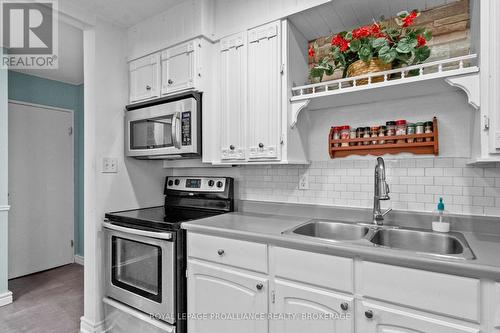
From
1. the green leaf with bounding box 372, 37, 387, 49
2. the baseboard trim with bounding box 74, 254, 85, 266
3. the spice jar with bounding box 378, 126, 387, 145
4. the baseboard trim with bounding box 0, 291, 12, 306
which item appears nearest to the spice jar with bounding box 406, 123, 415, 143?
the spice jar with bounding box 378, 126, 387, 145

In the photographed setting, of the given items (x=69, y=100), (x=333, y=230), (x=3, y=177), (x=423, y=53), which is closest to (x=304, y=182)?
(x=333, y=230)

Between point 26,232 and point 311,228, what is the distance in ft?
11.2

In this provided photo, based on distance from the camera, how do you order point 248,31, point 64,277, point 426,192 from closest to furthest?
point 426,192, point 248,31, point 64,277

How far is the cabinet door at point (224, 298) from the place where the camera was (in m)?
1.42

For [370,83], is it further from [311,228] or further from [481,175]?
[311,228]

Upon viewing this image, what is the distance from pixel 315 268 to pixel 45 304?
2693 millimetres

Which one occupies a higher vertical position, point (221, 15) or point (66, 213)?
point (221, 15)

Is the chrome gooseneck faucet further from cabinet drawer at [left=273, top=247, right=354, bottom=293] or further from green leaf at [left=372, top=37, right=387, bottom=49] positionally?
green leaf at [left=372, top=37, right=387, bottom=49]

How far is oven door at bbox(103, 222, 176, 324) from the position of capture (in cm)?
168

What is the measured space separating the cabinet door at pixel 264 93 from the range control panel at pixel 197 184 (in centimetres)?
48

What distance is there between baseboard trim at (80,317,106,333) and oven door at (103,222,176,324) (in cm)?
25

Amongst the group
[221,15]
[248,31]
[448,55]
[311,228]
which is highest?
[221,15]

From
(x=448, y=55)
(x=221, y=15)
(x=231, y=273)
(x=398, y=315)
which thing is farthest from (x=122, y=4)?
(x=398, y=315)

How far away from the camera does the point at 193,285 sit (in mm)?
1645
